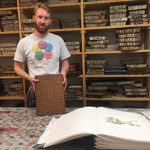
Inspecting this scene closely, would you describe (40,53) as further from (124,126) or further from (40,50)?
(124,126)

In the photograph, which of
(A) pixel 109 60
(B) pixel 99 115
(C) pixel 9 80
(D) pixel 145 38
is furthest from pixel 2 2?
(B) pixel 99 115

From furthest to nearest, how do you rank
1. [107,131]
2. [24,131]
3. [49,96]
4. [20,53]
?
[20,53] < [49,96] < [24,131] < [107,131]

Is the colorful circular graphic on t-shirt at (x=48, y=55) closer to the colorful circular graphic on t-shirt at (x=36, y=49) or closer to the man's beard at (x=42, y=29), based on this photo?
the colorful circular graphic on t-shirt at (x=36, y=49)

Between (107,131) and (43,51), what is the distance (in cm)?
97

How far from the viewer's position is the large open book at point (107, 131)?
508 millimetres

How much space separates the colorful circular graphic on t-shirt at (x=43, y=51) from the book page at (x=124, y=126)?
0.75 meters

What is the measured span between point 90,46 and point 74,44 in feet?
0.72

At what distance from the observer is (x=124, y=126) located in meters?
0.60

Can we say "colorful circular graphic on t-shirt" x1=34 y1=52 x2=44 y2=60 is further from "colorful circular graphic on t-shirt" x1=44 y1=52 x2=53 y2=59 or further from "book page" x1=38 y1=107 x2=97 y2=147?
"book page" x1=38 y1=107 x2=97 y2=147

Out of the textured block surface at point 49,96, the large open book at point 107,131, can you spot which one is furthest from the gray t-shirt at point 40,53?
the large open book at point 107,131

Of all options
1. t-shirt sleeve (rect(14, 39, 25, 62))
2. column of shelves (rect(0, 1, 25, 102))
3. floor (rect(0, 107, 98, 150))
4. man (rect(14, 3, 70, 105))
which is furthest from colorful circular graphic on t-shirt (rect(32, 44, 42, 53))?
column of shelves (rect(0, 1, 25, 102))

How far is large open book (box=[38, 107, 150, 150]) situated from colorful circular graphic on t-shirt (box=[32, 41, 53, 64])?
29.1 inches

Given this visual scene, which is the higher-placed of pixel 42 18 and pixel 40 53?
pixel 42 18

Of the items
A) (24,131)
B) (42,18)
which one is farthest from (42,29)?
(24,131)
